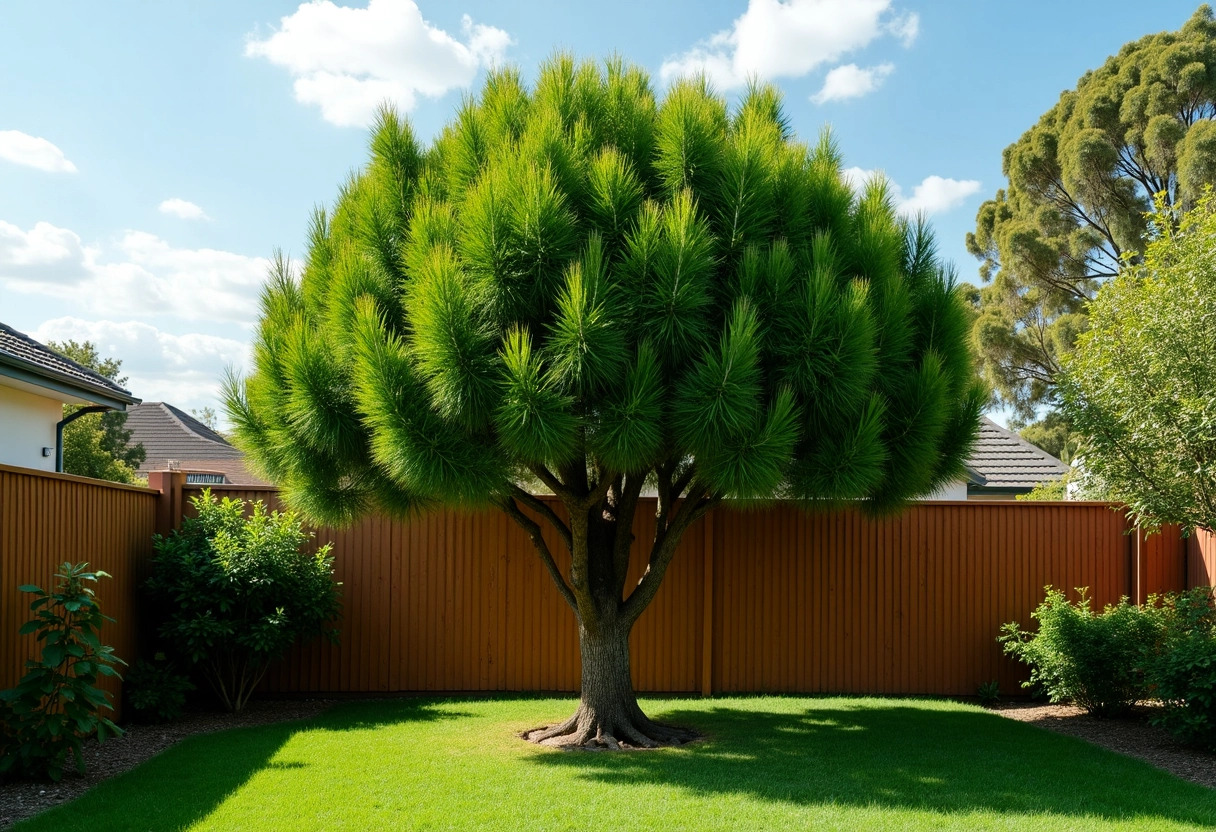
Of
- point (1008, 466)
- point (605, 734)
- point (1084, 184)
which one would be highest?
point (1084, 184)

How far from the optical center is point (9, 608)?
236 inches

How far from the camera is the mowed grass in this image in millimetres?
5051

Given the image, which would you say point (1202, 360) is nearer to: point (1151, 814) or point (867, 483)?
point (867, 483)

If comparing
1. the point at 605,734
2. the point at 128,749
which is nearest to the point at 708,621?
the point at 605,734

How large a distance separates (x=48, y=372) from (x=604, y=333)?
7610 mm

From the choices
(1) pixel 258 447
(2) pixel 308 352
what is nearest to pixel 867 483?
(2) pixel 308 352

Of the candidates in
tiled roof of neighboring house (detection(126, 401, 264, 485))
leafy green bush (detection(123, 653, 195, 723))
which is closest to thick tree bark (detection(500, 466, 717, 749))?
leafy green bush (detection(123, 653, 195, 723))

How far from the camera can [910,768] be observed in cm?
628

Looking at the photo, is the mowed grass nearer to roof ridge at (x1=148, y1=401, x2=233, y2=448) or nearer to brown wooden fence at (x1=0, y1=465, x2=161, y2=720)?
brown wooden fence at (x1=0, y1=465, x2=161, y2=720)

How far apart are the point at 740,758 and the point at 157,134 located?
886 centimetres

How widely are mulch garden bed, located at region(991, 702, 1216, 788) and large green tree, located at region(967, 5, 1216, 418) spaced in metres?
12.3

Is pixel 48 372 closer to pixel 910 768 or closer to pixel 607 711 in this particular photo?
pixel 607 711

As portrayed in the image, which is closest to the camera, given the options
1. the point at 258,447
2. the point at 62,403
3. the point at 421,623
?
the point at 258,447

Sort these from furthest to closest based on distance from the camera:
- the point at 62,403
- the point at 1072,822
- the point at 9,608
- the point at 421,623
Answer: the point at 62,403, the point at 421,623, the point at 9,608, the point at 1072,822
